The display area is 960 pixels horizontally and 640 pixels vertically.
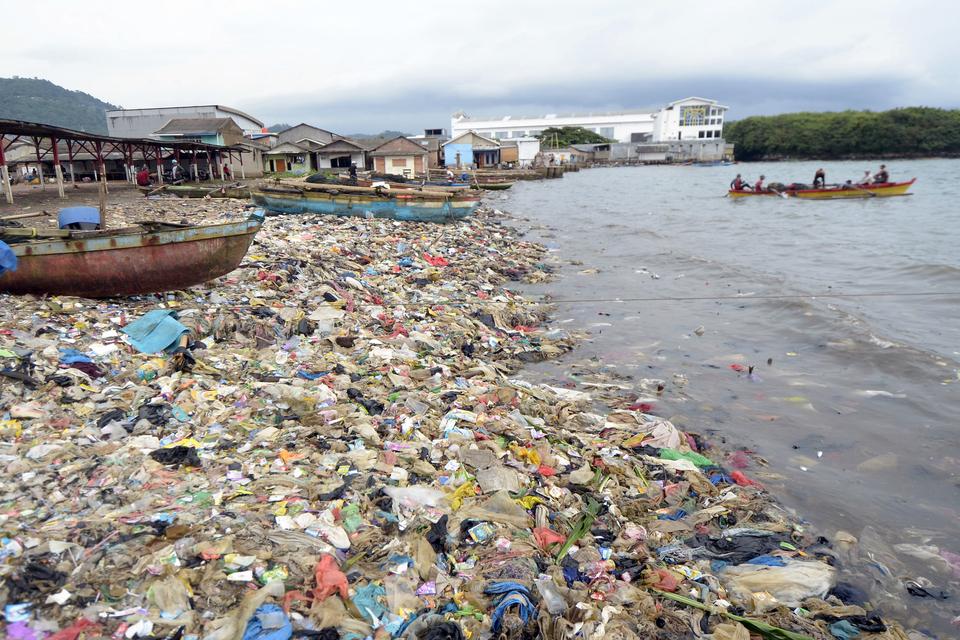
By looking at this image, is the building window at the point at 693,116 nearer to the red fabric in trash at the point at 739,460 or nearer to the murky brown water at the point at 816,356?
the murky brown water at the point at 816,356

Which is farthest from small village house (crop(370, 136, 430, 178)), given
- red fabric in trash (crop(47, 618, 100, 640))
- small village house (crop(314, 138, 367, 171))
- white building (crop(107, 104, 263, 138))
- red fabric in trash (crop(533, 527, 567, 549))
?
red fabric in trash (crop(47, 618, 100, 640))

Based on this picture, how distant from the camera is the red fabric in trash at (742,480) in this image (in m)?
5.26

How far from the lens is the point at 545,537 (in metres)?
3.89

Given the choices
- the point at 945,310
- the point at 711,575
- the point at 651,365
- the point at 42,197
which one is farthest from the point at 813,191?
the point at 42,197

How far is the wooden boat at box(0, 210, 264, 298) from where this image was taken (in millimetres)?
6996

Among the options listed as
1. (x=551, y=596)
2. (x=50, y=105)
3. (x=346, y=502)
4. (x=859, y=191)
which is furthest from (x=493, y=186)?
(x=50, y=105)

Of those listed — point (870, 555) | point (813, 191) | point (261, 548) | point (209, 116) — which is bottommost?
point (870, 555)

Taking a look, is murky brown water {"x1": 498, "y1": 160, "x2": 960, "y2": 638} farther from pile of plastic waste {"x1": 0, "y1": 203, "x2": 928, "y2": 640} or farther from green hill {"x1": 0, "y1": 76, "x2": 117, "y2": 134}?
green hill {"x1": 0, "y1": 76, "x2": 117, "y2": 134}

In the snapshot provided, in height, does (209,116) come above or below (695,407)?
above

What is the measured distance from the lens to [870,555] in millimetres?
4379

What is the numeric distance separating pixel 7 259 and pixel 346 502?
5.35 m

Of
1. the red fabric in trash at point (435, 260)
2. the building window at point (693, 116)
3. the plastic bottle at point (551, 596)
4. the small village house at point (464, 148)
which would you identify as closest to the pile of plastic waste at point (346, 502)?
the plastic bottle at point (551, 596)

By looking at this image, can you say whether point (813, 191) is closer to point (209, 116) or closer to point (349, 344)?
point (349, 344)

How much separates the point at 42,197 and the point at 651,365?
24.1 metres
